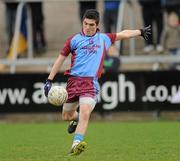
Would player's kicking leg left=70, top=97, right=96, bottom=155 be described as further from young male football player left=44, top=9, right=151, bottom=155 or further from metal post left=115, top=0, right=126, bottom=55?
metal post left=115, top=0, right=126, bottom=55

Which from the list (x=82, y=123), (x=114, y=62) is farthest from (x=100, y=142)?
(x=114, y=62)

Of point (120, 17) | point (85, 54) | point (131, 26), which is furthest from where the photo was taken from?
point (131, 26)

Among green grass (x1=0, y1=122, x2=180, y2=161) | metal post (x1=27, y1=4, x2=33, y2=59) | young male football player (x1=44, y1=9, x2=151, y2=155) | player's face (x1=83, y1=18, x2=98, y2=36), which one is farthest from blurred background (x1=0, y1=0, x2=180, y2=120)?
player's face (x1=83, y1=18, x2=98, y2=36)

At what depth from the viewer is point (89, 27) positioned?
9.94 metres

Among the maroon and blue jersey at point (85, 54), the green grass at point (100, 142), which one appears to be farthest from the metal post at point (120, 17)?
the maroon and blue jersey at point (85, 54)

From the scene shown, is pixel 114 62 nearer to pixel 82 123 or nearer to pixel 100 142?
pixel 100 142

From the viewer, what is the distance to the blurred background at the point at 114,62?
57.7 feet

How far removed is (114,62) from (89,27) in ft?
27.2

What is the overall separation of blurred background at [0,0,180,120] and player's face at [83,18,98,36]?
766 cm

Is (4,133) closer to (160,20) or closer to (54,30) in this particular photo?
(160,20)

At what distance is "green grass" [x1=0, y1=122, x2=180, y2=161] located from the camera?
30.8 feet

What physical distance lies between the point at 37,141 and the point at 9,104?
5.95 m

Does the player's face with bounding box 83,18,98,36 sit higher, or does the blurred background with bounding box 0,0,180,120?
the player's face with bounding box 83,18,98,36

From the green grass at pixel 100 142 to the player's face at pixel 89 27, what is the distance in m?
1.74
